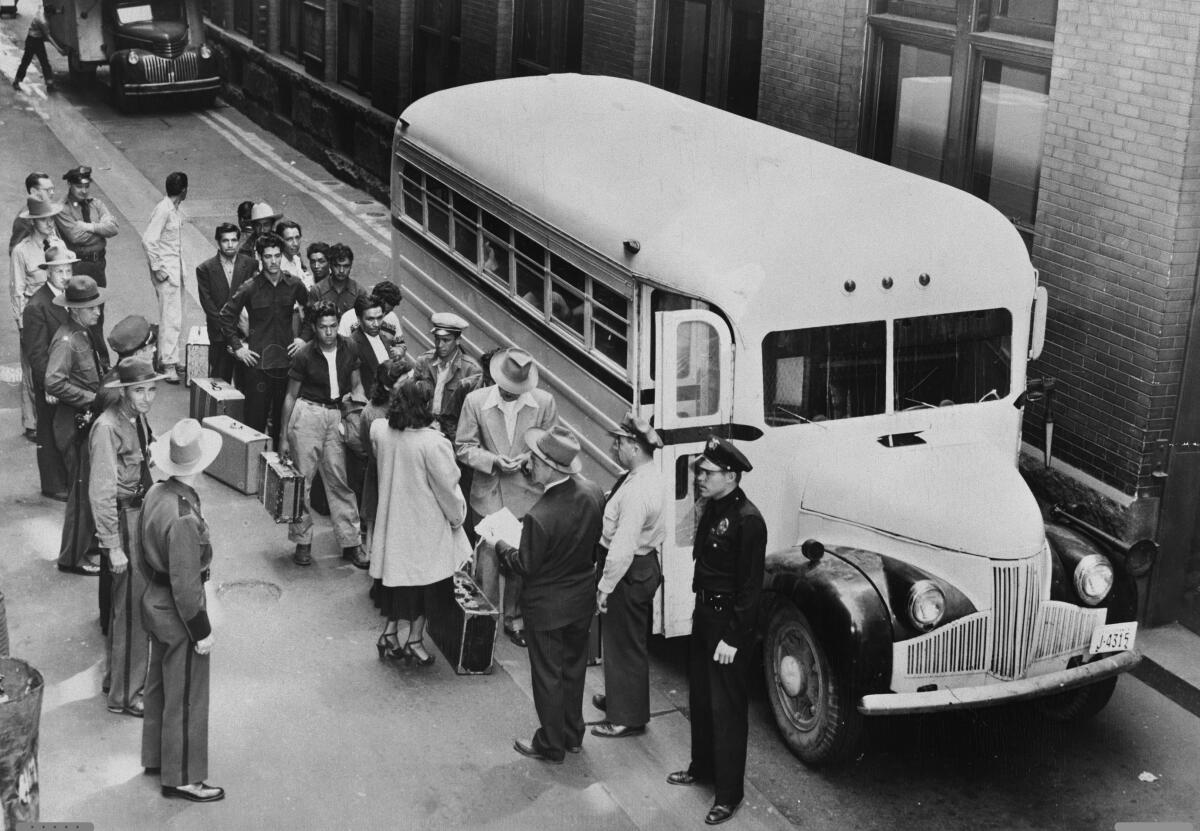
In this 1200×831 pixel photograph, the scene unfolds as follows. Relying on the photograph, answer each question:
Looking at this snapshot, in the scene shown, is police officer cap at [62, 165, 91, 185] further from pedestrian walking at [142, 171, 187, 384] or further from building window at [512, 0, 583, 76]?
building window at [512, 0, 583, 76]

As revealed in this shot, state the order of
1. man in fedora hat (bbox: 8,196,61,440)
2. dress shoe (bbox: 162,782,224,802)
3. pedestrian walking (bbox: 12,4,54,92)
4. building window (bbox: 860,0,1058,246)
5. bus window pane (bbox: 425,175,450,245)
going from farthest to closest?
pedestrian walking (bbox: 12,4,54,92) < man in fedora hat (bbox: 8,196,61,440) < bus window pane (bbox: 425,175,450,245) < building window (bbox: 860,0,1058,246) < dress shoe (bbox: 162,782,224,802)

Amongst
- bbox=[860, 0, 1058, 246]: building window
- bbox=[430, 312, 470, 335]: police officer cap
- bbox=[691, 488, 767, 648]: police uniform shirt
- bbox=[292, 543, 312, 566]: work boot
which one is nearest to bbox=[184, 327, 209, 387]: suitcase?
bbox=[292, 543, 312, 566]: work boot

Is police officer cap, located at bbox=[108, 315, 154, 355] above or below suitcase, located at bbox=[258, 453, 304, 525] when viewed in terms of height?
above

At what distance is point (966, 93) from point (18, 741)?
837 cm

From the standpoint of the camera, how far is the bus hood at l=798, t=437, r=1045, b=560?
773 cm

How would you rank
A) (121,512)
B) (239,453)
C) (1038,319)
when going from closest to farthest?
(121,512), (1038,319), (239,453)

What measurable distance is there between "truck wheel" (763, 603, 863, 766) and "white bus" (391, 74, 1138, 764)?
0.05ft

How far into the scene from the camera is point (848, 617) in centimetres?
755

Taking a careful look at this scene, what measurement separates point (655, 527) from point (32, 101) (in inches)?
907

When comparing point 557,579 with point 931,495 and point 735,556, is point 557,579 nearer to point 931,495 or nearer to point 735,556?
point 735,556

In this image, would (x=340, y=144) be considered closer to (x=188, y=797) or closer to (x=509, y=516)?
(x=509, y=516)

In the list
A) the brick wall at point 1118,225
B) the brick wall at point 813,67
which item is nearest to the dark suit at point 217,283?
the brick wall at point 813,67

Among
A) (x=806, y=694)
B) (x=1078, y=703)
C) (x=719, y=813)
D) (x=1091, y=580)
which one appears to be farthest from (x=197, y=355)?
(x=1091, y=580)

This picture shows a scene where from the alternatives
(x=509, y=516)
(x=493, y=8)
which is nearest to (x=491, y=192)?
(x=509, y=516)
